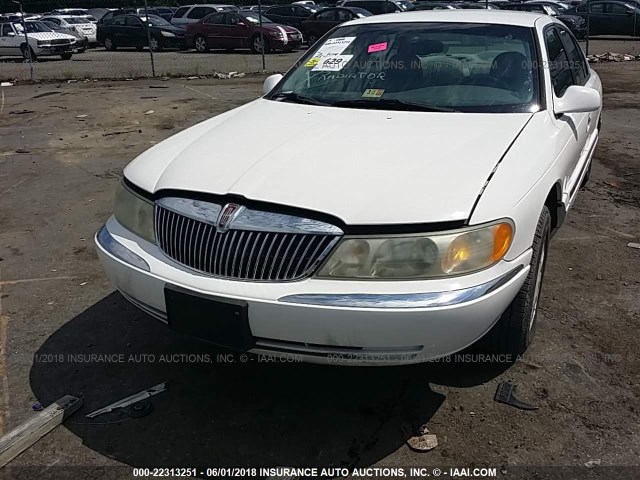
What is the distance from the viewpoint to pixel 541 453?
251 centimetres

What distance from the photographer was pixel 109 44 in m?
23.8

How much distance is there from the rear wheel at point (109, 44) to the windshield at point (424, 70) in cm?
2167

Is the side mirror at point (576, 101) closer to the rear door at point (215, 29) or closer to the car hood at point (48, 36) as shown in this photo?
the rear door at point (215, 29)

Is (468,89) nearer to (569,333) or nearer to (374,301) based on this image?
→ (569,333)

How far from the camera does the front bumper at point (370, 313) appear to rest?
7.39 ft

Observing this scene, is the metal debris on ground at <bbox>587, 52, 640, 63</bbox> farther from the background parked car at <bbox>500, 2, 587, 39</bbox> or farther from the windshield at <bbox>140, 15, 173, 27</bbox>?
the windshield at <bbox>140, 15, 173, 27</bbox>

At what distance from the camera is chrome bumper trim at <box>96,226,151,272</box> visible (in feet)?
8.73

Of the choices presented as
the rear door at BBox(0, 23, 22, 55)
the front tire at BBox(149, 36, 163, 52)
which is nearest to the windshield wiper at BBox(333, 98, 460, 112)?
the rear door at BBox(0, 23, 22, 55)

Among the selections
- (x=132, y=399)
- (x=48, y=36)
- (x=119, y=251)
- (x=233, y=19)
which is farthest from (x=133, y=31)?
(x=132, y=399)

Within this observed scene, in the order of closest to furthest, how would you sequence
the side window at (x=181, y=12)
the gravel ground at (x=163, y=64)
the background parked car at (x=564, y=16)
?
the gravel ground at (x=163, y=64), the background parked car at (x=564, y=16), the side window at (x=181, y=12)

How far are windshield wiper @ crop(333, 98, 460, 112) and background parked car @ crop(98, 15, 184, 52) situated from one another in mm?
20719

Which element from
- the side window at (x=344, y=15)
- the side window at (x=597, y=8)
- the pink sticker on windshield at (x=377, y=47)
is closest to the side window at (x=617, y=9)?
the side window at (x=597, y=8)

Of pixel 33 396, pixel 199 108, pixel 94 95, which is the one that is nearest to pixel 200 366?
pixel 33 396

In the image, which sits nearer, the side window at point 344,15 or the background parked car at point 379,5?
the side window at point 344,15
